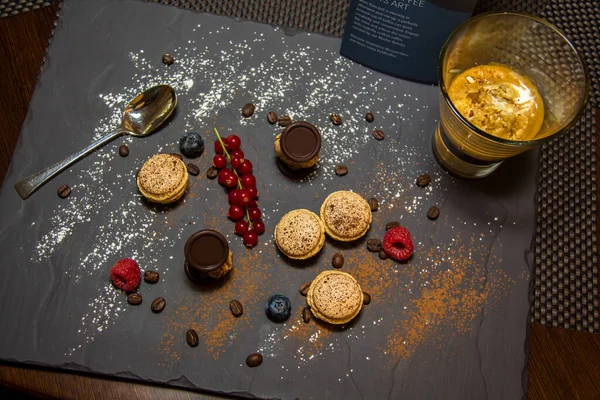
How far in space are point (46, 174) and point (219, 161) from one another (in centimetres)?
50

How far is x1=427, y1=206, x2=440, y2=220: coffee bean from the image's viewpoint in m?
1.60

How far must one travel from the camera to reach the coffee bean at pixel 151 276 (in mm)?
1517

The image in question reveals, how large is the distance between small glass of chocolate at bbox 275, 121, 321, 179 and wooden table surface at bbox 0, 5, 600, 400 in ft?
2.20

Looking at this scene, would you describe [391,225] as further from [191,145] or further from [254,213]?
[191,145]

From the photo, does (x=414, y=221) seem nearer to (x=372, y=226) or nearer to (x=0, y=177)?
(x=372, y=226)

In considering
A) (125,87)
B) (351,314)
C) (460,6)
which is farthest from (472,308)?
(125,87)

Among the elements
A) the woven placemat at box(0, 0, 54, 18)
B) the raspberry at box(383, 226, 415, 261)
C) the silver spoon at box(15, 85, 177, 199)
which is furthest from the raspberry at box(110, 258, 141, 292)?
the woven placemat at box(0, 0, 54, 18)

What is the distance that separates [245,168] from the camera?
1.59m

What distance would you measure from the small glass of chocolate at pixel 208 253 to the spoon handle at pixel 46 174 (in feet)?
1.44

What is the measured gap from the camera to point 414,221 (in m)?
1.61

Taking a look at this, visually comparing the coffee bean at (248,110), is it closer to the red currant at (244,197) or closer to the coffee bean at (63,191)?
the red currant at (244,197)

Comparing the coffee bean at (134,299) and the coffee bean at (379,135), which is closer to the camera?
the coffee bean at (134,299)

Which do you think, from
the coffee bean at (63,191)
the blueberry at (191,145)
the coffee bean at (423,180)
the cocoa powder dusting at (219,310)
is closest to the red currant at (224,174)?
the blueberry at (191,145)

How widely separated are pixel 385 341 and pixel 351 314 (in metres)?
0.13
